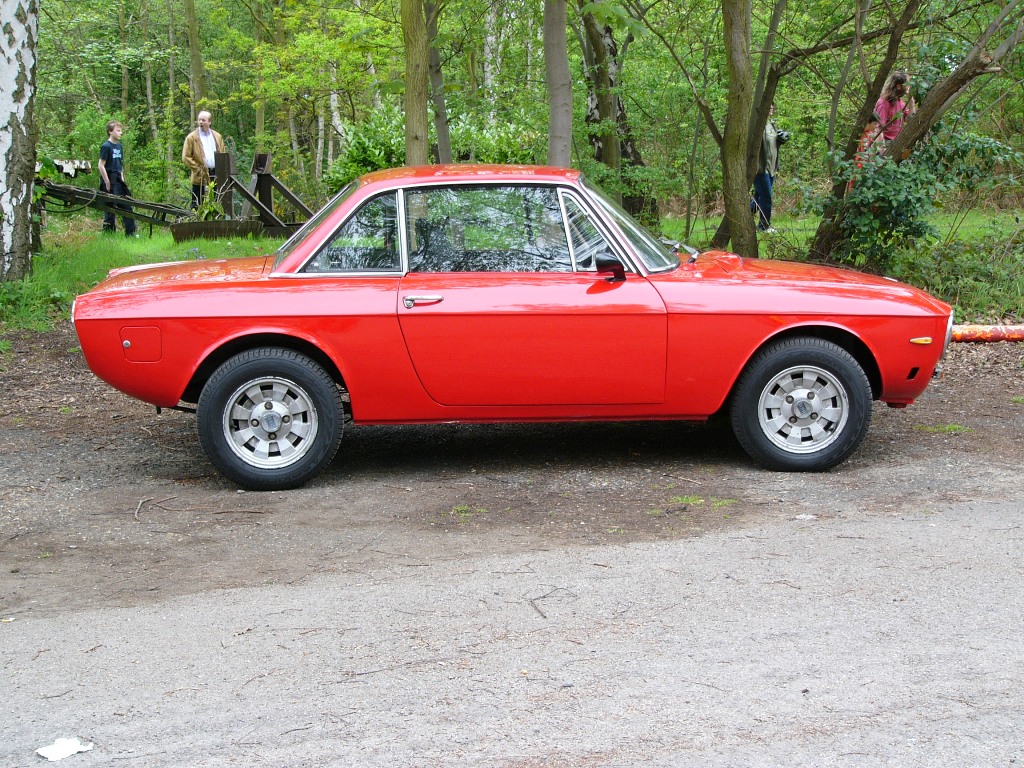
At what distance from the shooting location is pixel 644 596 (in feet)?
14.6

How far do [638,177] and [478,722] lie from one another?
11992mm

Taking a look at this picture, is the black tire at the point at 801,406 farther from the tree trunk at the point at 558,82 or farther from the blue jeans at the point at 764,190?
the blue jeans at the point at 764,190

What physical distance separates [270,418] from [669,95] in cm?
1134

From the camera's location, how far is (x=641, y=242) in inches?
→ 247

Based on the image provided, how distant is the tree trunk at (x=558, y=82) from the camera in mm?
10094

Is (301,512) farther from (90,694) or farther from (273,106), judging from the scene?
(273,106)

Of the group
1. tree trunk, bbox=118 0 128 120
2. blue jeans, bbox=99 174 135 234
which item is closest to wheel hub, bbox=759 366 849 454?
blue jeans, bbox=99 174 135 234

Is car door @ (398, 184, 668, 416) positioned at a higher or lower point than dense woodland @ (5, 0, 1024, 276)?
lower

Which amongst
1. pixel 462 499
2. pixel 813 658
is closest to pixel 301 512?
pixel 462 499

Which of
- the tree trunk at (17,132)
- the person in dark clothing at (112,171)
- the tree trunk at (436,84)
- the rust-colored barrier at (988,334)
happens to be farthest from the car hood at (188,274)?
the person in dark clothing at (112,171)

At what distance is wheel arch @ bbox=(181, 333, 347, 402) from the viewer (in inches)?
233

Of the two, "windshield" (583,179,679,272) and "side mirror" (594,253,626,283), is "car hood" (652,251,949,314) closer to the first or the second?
"windshield" (583,179,679,272)

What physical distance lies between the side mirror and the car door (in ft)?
0.07

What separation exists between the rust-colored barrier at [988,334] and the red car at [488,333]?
163 inches
